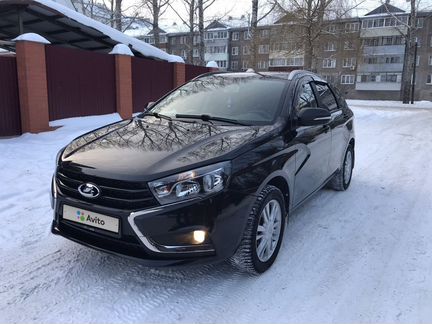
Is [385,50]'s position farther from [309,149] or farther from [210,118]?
[210,118]

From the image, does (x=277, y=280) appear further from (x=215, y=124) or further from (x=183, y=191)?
(x=215, y=124)

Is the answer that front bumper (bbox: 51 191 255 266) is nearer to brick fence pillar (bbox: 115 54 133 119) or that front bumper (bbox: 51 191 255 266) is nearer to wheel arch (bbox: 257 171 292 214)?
wheel arch (bbox: 257 171 292 214)

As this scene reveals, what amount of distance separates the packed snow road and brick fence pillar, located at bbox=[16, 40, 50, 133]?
4389 millimetres

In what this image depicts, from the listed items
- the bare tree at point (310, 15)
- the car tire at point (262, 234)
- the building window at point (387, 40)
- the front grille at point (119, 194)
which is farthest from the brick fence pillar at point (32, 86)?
the building window at point (387, 40)

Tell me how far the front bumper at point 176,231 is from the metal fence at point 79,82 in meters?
7.72

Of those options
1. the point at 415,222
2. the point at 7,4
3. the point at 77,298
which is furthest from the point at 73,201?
the point at 7,4

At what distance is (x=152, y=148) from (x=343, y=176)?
10.9 feet

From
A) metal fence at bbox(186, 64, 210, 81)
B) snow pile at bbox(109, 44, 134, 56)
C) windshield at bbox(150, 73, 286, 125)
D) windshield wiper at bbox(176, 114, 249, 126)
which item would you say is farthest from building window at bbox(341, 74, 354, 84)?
windshield wiper at bbox(176, 114, 249, 126)

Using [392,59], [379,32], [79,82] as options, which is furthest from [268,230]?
[379,32]

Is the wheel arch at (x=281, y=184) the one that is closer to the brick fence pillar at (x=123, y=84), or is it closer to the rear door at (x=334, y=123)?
the rear door at (x=334, y=123)

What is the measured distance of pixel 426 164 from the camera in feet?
24.2

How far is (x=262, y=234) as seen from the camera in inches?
122

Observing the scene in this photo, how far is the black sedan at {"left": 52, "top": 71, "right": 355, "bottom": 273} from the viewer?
2566 mm

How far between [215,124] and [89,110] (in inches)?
328
